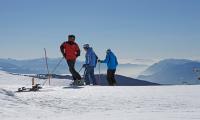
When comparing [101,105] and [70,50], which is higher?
[70,50]

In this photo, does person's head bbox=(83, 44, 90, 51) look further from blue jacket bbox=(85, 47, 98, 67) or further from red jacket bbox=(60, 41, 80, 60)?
red jacket bbox=(60, 41, 80, 60)

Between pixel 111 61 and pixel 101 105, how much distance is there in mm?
11843

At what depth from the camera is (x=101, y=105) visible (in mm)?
13023

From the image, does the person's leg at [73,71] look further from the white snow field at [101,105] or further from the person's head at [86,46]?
the white snow field at [101,105]

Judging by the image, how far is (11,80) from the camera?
31.2m

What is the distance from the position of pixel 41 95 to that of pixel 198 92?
4.81 meters

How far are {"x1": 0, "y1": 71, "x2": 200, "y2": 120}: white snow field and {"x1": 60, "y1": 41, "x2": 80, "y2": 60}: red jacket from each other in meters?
5.28

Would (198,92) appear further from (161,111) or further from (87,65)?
(87,65)

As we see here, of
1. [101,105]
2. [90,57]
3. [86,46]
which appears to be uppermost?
[86,46]

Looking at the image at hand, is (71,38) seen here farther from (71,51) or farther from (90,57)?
(90,57)

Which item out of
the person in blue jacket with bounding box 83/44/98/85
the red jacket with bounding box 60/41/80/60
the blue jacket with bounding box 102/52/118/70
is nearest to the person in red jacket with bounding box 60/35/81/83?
the red jacket with bounding box 60/41/80/60

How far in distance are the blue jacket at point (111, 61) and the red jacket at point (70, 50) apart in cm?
327

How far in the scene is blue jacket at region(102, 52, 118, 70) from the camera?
24.8 metres

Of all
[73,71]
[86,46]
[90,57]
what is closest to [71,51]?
[73,71]
